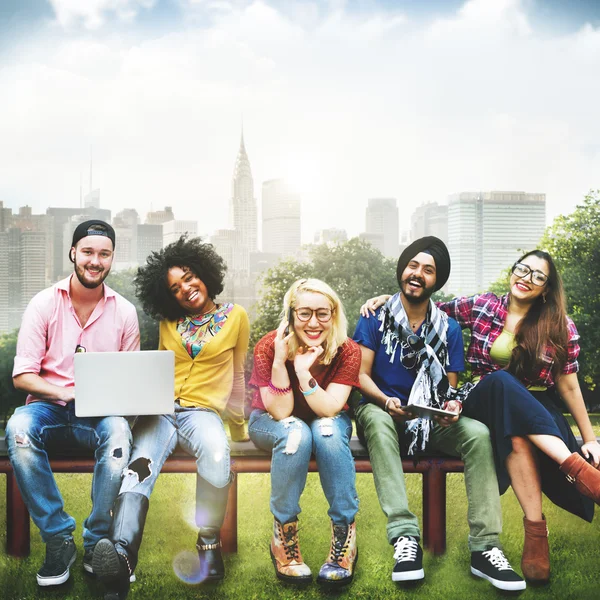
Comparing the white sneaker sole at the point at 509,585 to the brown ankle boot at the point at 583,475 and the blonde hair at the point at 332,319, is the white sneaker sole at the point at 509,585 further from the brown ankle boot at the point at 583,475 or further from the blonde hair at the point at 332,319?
the blonde hair at the point at 332,319

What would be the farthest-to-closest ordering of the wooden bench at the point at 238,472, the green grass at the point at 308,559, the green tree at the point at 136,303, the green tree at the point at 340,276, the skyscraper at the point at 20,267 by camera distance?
the skyscraper at the point at 20,267
the green tree at the point at 340,276
the green tree at the point at 136,303
the wooden bench at the point at 238,472
the green grass at the point at 308,559

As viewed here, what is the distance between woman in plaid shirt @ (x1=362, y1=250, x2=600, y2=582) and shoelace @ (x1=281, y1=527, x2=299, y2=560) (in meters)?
0.89

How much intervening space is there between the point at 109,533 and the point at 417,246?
1.79 m

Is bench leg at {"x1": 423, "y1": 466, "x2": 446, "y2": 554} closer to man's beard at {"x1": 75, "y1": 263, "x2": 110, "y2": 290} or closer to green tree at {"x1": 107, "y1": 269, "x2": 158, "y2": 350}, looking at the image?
man's beard at {"x1": 75, "y1": 263, "x2": 110, "y2": 290}

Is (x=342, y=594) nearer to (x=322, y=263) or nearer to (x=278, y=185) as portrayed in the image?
(x=322, y=263)

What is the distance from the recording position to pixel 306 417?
2.71m

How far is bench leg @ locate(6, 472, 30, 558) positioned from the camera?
9.78 ft

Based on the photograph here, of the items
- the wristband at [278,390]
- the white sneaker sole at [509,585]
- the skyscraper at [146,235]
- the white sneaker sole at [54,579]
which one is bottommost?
the white sneaker sole at [54,579]

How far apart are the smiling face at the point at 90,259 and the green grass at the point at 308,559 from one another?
1.27 meters

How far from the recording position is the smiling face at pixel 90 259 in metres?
2.90

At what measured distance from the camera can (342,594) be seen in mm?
2586

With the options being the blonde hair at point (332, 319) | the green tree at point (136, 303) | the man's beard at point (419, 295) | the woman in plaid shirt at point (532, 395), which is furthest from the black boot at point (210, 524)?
the green tree at point (136, 303)

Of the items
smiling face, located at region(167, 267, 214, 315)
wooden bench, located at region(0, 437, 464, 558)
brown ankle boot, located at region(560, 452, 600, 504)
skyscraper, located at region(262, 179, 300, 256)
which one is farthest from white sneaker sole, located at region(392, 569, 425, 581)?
skyscraper, located at region(262, 179, 300, 256)

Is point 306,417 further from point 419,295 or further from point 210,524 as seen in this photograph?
point 419,295
